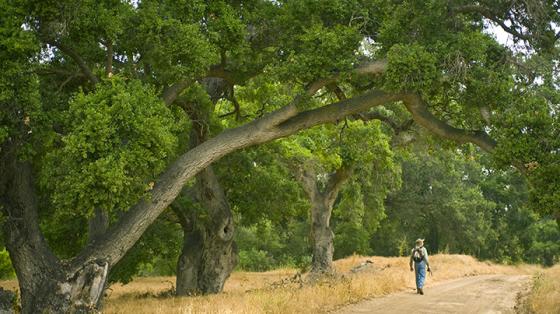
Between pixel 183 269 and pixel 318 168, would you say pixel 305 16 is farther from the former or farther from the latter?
pixel 318 168

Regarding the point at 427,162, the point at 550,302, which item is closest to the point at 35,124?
the point at 550,302

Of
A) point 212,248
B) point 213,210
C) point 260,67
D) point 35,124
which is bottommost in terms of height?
point 212,248

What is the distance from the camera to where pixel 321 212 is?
80.6 feet

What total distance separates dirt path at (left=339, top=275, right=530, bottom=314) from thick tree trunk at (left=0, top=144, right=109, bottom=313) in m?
5.02

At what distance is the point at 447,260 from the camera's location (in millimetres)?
30594

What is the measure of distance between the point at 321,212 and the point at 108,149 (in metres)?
16.6

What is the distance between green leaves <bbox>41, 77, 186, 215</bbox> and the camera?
28.2ft

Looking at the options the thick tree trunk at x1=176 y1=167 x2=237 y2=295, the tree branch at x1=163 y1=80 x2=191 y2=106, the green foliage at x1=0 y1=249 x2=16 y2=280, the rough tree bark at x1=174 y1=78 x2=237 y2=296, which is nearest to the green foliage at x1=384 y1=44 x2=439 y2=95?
the tree branch at x1=163 y1=80 x2=191 y2=106

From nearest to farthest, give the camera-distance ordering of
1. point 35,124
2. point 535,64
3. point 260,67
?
point 35,124
point 535,64
point 260,67

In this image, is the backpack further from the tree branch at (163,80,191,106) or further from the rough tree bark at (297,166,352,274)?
the rough tree bark at (297,166,352,274)

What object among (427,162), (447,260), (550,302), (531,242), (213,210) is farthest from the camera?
(531,242)

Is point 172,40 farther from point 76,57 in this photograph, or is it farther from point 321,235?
point 321,235

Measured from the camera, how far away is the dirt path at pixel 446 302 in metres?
12.1

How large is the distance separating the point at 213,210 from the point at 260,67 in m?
4.76
